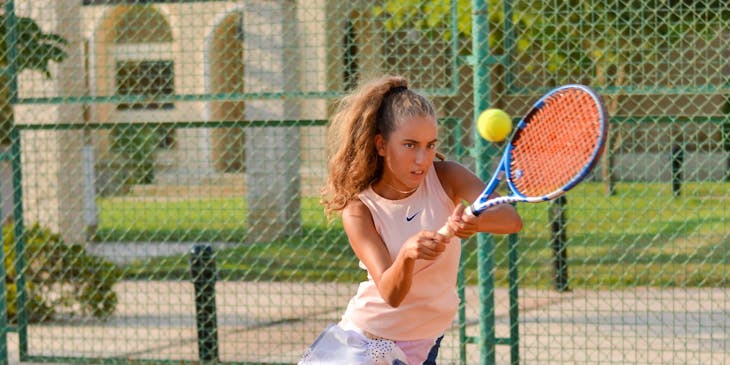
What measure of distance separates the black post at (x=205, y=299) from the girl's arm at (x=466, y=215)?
2.92m

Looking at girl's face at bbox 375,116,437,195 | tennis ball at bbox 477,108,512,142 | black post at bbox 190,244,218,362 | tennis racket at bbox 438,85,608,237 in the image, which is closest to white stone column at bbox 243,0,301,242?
black post at bbox 190,244,218,362

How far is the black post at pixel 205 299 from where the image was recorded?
18.5ft

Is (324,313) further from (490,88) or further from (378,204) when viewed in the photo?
(378,204)

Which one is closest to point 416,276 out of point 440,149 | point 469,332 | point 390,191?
point 390,191

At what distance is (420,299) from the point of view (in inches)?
117

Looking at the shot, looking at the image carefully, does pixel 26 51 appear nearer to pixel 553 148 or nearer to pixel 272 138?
pixel 272 138

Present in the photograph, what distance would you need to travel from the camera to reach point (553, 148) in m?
2.79

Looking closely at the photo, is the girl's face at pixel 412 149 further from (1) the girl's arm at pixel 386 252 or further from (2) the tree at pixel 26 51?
(2) the tree at pixel 26 51

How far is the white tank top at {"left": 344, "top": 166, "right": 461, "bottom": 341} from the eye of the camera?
9.72 ft

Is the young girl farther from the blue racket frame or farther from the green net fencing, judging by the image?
the green net fencing

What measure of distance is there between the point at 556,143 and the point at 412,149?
0.41 meters

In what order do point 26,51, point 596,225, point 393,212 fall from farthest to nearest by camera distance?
point 26,51 → point 596,225 → point 393,212

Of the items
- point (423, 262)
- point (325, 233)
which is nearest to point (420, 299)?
point (423, 262)

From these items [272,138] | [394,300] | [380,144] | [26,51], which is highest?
[26,51]
